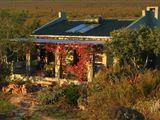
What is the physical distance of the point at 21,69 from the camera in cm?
2477

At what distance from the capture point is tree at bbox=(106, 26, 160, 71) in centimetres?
2058

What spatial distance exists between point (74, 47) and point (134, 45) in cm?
326

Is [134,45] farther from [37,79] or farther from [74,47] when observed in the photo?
[37,79]

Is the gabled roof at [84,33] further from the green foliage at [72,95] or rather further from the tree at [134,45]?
the green foliage at [72,95]

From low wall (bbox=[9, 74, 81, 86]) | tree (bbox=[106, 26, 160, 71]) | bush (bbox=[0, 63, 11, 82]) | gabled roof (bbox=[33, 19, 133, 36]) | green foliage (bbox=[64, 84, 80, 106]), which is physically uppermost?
gabled roof (bbox=[33, 19, 133, 36])

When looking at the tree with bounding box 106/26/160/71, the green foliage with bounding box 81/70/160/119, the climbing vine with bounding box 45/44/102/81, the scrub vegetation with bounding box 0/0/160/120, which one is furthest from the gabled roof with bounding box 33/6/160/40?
the green foliage with bounding box 81/70/160/119

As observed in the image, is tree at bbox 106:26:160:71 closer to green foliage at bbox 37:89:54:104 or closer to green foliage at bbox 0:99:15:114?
green foliage at bbox 37:89:54:104

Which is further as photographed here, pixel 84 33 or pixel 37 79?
pixel 84 33

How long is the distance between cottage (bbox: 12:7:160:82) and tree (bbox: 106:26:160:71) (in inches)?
24.7

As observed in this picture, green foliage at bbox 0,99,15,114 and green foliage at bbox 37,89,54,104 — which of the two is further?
green foliage at bbox 37,89,54,104

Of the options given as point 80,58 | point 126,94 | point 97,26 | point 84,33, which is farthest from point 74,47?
point 126,94

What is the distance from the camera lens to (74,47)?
22.8 m

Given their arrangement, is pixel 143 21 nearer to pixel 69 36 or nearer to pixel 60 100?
pixel 69 36

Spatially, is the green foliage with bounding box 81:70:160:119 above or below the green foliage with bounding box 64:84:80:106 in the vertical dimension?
above
